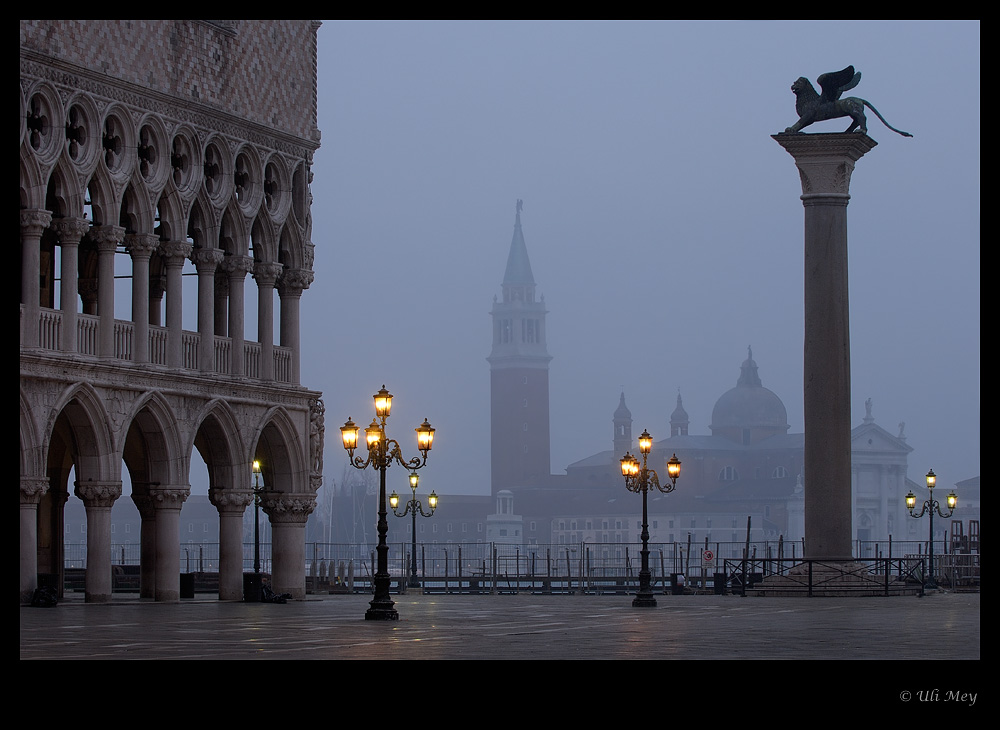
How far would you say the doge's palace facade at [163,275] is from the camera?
30.1 metres

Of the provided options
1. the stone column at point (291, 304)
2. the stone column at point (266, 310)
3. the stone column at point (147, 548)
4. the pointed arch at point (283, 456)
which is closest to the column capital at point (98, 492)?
the stone column at point (147, 548)

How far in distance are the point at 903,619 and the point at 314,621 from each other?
8136 mm

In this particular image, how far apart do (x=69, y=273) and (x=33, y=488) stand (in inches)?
147

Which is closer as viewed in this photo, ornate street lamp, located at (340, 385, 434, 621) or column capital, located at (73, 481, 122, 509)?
ornate street lamp, located at (340, 385, 434, 621)

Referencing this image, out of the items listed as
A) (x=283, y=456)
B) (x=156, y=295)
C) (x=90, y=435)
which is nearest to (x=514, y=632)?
(x=90, y=435)

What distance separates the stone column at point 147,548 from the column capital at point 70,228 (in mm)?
5869

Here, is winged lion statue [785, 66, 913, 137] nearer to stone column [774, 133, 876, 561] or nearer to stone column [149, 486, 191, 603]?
stone column [774, 133, 876, 561]

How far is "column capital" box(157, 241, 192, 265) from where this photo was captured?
110ft

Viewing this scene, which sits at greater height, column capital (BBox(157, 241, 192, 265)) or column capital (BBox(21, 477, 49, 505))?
column capital (BBox(157, 241, 192, 265))

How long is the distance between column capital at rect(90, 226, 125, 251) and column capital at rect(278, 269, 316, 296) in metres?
5.37

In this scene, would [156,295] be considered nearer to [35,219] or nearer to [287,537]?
[287,537]

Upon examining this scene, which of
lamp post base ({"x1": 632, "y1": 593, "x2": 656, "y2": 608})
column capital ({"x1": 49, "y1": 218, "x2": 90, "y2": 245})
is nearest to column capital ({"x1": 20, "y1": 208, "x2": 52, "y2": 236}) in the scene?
column capital ({"x1": 49, "y1": 218, "x2": 90, "y2": 245})

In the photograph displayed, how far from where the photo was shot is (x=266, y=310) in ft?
118

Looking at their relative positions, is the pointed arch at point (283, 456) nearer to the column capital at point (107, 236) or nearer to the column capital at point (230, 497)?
the column capital at point (230, 497)
